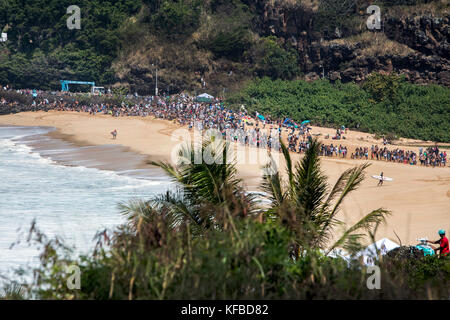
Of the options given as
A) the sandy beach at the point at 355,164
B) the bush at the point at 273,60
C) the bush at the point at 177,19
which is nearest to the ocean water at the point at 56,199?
the sandy beach at the point at 355,164

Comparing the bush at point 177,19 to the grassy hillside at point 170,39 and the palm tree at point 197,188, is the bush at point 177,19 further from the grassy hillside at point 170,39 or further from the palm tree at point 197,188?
the palm tree at point 197,188

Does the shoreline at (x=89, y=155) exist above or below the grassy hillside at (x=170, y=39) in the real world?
below

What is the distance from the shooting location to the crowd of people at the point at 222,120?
4003cm

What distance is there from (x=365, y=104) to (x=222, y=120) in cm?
1398

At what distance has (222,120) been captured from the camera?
174 feet

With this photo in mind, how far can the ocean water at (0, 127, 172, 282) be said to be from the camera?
65.8 feet

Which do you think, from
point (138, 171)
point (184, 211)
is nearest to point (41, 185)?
point (138, 171)

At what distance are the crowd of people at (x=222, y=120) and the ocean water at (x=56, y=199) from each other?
8770 mm

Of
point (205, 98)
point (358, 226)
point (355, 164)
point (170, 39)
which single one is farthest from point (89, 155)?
point (170, 39)

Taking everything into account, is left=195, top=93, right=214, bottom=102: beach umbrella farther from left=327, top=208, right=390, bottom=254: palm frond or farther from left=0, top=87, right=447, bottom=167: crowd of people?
left=327, top=208, right=390, bottom=254: palm frond

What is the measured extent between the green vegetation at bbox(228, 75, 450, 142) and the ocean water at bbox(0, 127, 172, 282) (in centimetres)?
2550

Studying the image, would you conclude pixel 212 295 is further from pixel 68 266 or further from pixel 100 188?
pixel 100 188

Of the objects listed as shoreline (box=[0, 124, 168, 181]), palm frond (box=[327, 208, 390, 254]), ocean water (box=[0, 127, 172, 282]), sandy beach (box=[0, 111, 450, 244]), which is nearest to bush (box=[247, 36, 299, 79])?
sandy beach (box=[0, 111, 450, 244])

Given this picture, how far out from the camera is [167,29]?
78812mm
